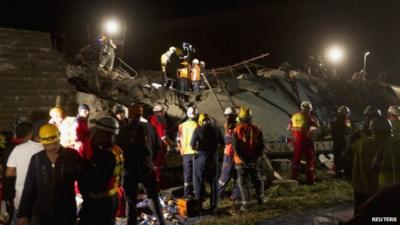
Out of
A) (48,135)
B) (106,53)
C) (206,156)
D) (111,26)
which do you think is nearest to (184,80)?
(106,53)

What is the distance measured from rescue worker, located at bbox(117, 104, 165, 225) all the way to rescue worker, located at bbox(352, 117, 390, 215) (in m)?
3.10

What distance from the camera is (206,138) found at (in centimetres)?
799

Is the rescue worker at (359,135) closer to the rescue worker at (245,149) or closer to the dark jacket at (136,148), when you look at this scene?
the rescue worker at (245,149)

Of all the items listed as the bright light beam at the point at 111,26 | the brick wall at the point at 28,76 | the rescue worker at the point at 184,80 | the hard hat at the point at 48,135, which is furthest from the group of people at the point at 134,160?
the bright light beam at the point at 111,26

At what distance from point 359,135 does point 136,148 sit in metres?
4.29

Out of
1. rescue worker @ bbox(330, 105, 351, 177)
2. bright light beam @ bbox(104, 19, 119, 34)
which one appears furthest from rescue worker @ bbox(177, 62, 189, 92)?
rescue worker @ bbox(330, 105, 351, 177)

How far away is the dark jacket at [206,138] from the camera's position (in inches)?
315

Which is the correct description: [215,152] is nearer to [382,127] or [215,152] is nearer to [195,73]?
[382,127]

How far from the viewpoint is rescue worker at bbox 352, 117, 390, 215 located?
4961 millimetres

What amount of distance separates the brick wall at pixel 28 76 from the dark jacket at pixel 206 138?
4370 mm

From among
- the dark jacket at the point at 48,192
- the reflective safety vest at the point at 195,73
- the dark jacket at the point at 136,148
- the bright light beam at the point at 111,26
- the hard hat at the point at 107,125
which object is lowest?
the dark jacket at the point at 48,192

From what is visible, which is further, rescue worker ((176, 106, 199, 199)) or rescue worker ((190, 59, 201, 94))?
rescue worker ((190, 59, 201, 94))

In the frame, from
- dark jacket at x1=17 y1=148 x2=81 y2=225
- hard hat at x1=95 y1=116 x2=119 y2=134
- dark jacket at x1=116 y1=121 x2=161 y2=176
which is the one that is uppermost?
hard hat at x1=95 y1=116 x2=119 y2=134

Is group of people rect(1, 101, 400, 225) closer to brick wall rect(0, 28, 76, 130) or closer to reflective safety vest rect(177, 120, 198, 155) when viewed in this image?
reflective safety vest rect(177, 120, 198, 155)
